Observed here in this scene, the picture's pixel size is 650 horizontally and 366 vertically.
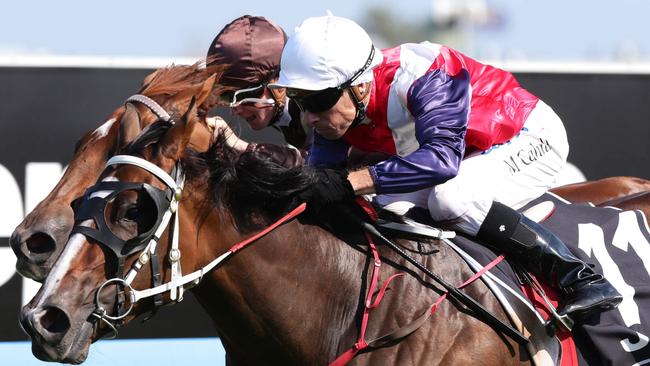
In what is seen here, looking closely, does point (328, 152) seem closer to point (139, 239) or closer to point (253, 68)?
point (253, 68)

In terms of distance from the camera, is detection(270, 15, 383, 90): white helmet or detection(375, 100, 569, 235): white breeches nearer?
detection(270, 15, 383, 90): white helmet

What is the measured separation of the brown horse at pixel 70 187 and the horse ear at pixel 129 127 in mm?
251

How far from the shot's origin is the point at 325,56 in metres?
2.95

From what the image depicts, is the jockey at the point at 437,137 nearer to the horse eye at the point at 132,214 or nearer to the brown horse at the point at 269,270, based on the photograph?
the brown horse at the point at 269,270

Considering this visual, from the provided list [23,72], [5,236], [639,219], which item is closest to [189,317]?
[5,236]

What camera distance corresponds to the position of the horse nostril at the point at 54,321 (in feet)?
8.29

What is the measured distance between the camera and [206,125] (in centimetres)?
303

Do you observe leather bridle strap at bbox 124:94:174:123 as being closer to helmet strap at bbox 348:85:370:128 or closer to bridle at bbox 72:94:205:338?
bridle at bbox 72:94:205:338

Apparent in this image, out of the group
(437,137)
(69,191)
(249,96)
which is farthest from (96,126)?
(437,137)

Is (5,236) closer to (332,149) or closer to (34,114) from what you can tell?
(34,114)

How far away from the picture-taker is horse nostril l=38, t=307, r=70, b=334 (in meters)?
2.53

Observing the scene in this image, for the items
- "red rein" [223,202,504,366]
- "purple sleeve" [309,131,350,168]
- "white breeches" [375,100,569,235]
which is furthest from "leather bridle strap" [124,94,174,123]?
"white breeches" [375,100,569,235]

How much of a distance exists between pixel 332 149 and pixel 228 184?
65 centimetres

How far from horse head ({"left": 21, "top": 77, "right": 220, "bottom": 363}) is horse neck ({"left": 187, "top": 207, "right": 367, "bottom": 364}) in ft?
0.56
